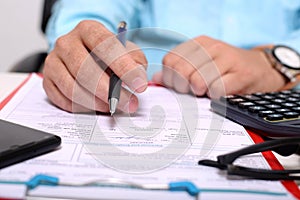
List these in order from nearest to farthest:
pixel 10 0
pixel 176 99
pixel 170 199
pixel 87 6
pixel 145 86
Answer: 1. pixel 170 199
2. pixel 145 86
3. pixel 176 99
4. pixel 87 6
5. pixel 10 0

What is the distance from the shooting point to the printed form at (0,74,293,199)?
0.29 m

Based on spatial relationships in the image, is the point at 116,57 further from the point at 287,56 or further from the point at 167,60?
the point at 287,56

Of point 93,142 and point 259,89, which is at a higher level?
point 259,89

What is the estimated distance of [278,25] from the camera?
83 cm

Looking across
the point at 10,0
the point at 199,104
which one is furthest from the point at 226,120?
the point at 10,0

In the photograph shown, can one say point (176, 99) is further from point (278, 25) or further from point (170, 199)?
point (278, 25)

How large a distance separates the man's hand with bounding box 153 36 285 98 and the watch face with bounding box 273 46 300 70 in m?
0.04

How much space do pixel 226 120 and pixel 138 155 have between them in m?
0.16

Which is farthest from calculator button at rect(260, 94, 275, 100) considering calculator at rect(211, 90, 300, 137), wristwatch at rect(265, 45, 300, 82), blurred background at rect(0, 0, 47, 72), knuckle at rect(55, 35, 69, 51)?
blurred background at rect(0, 0, 47, 72)

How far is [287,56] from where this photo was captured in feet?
2.21

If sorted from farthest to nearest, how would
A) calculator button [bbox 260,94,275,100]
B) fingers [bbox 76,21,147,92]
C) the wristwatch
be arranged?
the wristwatch, calculator button [bbox 260,94,275,100], fingers [bbox 76,21,147,92]

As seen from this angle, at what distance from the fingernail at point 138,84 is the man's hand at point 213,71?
0.36 feet

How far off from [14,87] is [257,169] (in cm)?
40

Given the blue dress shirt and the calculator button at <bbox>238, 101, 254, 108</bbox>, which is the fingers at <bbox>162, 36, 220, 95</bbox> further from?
the blue dress shirt
